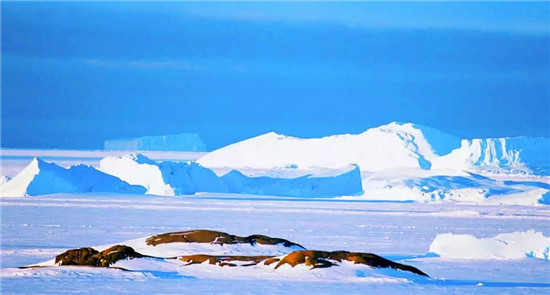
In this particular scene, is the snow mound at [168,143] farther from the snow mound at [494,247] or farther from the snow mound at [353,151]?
the snow mound at [494,247]

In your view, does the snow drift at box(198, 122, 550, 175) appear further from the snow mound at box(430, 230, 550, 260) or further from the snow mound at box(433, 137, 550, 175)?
the snow mound at box(430, 230, 550, 260)

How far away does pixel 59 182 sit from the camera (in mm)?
32938

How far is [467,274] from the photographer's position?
43.7 ft

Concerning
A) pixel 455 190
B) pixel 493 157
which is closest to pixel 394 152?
pixel 493 157

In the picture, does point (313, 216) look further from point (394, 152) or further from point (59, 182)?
point (394, 152)

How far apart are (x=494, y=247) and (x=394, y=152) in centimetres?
3536

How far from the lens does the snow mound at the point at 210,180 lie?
35250 mm

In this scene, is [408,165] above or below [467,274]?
above

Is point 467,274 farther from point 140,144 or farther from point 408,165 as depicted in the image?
point 140,144

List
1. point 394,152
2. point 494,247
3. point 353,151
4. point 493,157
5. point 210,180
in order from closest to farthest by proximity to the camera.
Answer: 1. point 494,247
2. point 210,180
3. point 493,157
4. point 394,152
5. point 353,151

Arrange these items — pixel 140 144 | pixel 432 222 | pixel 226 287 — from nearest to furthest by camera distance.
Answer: pixel 226 287
pixel 432 222
pixel 140 144

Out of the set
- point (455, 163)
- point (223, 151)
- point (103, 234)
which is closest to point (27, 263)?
point (103, 234)

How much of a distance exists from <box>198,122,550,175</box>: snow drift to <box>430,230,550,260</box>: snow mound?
3137 cm

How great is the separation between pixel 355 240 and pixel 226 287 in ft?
24.9
